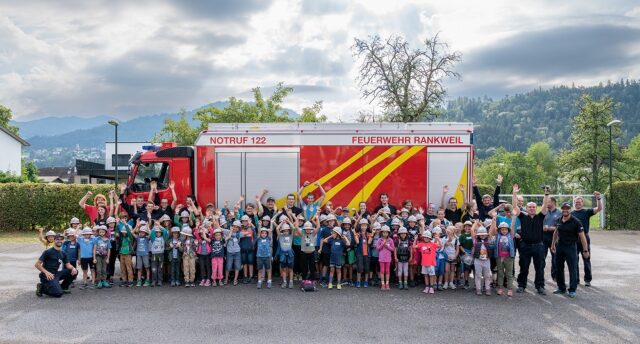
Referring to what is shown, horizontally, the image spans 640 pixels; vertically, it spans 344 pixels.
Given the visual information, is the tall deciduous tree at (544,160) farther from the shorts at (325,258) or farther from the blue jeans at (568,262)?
the shorts at (325,258)

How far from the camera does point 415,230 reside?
10.9 meters

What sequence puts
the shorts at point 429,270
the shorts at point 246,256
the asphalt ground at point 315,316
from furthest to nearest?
the shorts at point 246,256 → the shorts at point 429,270 → the asphalt ground at point 315,316

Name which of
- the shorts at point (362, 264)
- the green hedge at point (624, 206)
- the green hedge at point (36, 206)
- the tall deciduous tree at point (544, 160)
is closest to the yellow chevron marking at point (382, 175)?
the shorts at point (362, 264)

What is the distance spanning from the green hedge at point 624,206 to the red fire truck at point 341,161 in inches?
555

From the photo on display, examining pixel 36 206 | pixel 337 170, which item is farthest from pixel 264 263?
pixel 36 206

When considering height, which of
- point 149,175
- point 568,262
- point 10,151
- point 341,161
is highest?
point 10,151

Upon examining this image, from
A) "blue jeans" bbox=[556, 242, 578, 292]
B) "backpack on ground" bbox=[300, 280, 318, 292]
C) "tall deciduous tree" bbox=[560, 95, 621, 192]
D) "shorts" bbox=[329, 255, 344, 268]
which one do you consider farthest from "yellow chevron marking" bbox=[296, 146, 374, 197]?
"tall deciduous tree" bbox=[560, 95, 621, 192]

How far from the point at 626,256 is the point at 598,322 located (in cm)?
830

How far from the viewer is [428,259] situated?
10352 millimetres

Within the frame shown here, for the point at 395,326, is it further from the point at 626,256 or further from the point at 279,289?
the point at 626,256

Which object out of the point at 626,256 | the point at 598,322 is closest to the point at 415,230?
the point at 598,322

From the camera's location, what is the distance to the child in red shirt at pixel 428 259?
10.3 metres

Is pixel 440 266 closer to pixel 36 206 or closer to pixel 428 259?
pixel 428 259

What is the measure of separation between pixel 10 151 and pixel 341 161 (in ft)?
145
